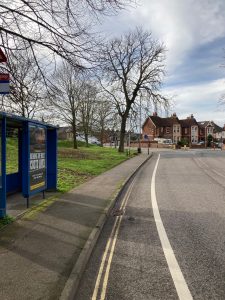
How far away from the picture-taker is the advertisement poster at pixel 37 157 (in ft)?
33.9

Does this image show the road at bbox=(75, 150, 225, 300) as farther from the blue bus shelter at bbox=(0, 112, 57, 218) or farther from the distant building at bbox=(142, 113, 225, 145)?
the distant building at bbox=(142, 113, 225, 145)

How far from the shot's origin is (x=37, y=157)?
10.8m

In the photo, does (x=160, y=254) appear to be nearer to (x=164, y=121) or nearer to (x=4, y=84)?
(x=4, y=84)

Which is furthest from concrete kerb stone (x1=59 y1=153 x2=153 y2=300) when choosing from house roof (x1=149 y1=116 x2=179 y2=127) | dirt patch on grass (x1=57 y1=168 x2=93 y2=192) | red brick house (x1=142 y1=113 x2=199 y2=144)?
house roof (x1=149 y1=116 x2=179 y2=127)

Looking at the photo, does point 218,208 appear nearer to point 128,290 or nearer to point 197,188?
point 197,188

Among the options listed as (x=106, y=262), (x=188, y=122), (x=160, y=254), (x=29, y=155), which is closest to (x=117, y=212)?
(x=29, y=155)

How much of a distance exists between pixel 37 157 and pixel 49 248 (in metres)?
4.58

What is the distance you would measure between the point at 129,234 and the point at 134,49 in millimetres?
40120

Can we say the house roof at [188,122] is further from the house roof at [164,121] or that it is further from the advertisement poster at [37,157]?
the advertisement poster at [37,157]

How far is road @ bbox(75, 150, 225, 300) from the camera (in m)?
5.00

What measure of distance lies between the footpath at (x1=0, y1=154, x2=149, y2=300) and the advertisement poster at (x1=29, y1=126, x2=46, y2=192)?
72cm

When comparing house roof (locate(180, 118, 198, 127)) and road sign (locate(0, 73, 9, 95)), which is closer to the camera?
road sign (locate(0, 73, 9, 95))

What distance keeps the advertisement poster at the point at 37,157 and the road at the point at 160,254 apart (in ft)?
7.31

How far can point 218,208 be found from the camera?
10.6 m
